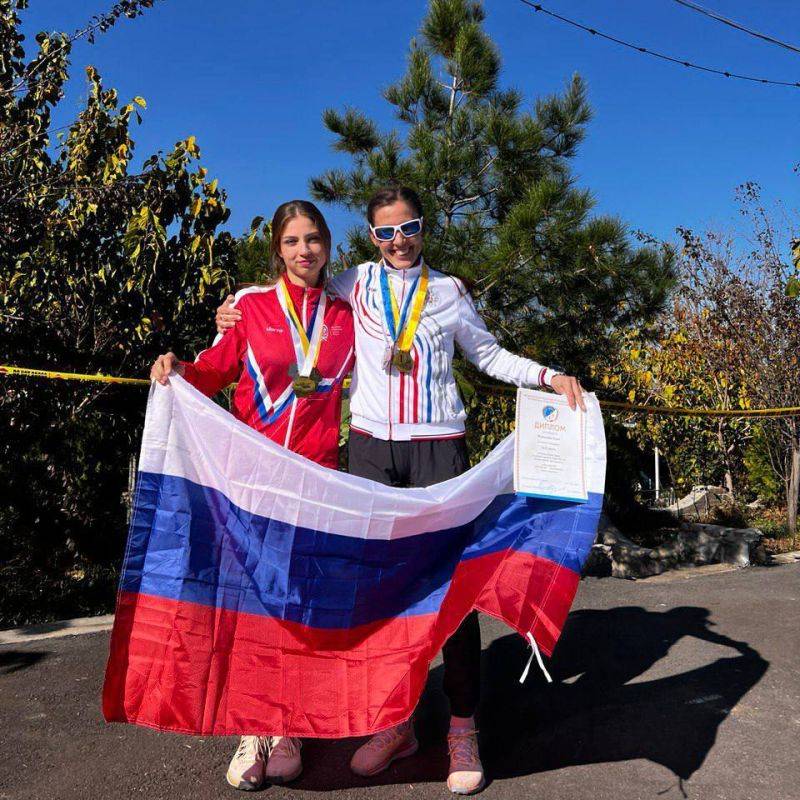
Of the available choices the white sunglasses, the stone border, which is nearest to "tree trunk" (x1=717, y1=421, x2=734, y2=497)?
the stone border

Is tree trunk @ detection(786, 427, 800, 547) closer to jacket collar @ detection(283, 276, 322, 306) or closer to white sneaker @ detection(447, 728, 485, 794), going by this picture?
white sneaker @ detection(447, 728, 485, 794)

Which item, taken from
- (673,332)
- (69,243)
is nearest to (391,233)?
(69,243)

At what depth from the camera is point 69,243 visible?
5527 mm

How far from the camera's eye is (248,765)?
2.98 metres

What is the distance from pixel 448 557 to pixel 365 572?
0.31 m

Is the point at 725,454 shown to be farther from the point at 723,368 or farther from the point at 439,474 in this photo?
the point at 439,474

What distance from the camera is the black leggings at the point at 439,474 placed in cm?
306

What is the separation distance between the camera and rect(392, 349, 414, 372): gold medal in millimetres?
3025

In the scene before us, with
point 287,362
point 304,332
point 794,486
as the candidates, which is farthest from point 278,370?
point 794,486

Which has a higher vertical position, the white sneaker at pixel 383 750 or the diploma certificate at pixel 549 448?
the diploma certificate at pixel 549 448

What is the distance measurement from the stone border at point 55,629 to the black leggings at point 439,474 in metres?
2.46

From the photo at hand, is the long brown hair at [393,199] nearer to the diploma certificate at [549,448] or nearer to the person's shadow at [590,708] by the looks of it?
the diploma certificate at [549,448]

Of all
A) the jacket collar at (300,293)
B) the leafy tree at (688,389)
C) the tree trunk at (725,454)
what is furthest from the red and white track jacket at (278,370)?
the tree trunk at (725,454)

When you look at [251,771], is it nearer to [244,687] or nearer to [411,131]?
[244,687]
